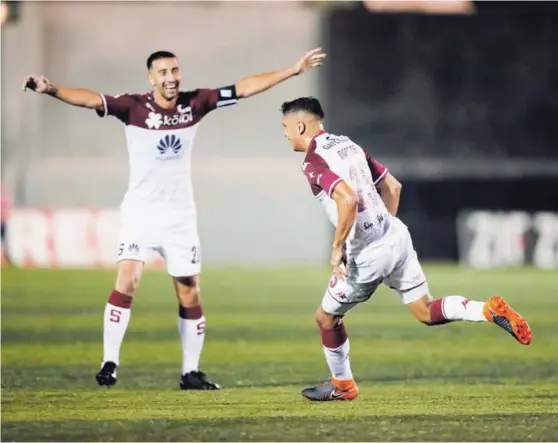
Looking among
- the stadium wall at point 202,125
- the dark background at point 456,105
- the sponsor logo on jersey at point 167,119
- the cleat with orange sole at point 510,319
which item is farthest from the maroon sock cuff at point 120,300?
the stadium wall at point 202,125

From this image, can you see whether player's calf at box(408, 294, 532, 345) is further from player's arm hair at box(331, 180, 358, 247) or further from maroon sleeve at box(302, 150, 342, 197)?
maroon sleeve at box(302, 150, 342, 197)

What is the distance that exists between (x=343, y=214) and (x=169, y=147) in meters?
2.03

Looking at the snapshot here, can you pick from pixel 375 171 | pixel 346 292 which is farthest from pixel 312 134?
pixel 346 292

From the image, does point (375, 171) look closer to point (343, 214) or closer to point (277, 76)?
point (343, 214)

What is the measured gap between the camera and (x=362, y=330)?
1387cm

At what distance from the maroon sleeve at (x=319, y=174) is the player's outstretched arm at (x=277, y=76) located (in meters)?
1.12

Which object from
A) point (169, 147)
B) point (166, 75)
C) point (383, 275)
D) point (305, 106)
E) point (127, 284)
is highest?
point (166, 75)

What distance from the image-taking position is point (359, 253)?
7.86 m

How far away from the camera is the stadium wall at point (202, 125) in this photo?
1120 inches

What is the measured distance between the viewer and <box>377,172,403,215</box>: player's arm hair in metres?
8.10

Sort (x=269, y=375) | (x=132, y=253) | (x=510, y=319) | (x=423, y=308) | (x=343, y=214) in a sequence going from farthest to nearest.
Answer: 1. (x=269, y=375)
2. (x=132, y=253)
3. (x=423, y=308)
4. (x=510, y=319)
5. (x=343, y=214)

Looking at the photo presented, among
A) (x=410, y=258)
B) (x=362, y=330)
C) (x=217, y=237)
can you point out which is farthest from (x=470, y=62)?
(x=410, y=258)

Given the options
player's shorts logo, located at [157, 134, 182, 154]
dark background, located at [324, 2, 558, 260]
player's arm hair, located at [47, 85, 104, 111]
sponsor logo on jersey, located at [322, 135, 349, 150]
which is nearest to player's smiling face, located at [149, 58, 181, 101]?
player's shorts logo, located at [157, 134, 182, 154]

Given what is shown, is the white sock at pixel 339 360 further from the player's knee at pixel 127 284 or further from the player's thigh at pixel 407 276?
the player's knee at pixel 127 284
